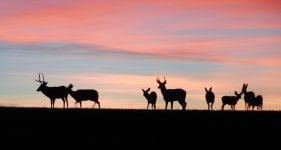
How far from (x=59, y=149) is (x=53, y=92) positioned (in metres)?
29.5

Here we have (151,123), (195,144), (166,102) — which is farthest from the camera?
(166,102)

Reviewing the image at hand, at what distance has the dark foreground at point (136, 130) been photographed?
22641mm

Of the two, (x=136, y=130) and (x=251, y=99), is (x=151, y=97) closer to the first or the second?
(x=251, y=99)

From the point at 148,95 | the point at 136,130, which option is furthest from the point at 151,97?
the point at 136,130

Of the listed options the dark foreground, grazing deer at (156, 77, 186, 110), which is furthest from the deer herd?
the dark foreground

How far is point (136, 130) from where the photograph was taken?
2622cm

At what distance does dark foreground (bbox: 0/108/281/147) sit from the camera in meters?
22.6

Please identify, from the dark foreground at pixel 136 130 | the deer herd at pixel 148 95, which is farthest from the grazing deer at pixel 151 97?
the dark foreground at pixel 136 130

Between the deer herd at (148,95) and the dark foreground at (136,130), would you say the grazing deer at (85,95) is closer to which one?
the deer herd at (148,95)

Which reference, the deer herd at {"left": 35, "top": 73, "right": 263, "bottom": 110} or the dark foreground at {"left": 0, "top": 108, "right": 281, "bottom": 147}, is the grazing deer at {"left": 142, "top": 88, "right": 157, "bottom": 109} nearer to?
the deer herd at {"left": 35, "top": 73, "right": 263, "bottom": 110}

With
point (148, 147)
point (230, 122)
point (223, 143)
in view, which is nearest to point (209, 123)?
point (230, 122)

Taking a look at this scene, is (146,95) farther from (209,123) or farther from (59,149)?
(59,149)

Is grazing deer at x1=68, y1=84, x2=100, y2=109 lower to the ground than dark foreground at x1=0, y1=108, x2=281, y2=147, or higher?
higher

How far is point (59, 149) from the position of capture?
20281mm
